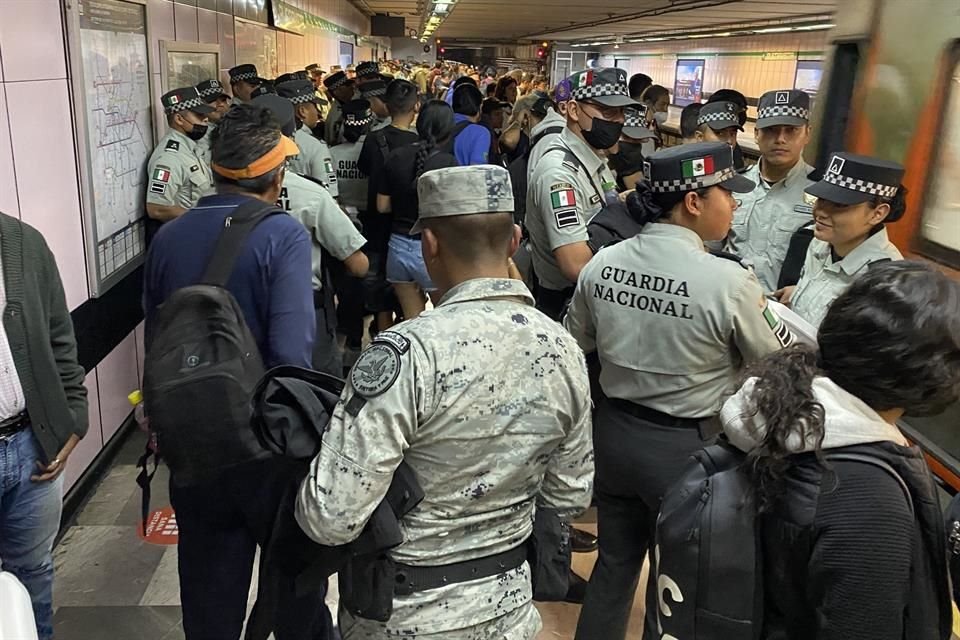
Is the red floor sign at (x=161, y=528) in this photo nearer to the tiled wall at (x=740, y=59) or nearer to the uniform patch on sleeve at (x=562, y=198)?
the uniform patch on sleeve at (x=562, y=198)

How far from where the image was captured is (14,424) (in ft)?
6.23

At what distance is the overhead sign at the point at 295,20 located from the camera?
880cm

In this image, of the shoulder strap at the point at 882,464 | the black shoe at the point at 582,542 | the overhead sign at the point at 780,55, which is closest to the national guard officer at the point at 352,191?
the black shoe at the point at 582,542

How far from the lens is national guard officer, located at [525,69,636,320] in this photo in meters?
2.77

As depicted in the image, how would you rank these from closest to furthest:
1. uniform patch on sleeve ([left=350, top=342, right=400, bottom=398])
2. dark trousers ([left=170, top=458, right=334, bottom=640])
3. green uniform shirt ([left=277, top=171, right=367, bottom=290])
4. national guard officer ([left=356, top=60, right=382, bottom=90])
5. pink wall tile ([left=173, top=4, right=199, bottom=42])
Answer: uniform patch on sleeve ([left=350, top=342, right=400, bottom=398]) → dark trousers ([left=170, top=458, right=334, bottom=640]) → green uniform shirt ([left=277, top=171, right=367, bottom=290]) → pink wall tile ([left=173, top=4, right=199, bottom=42]) → national guard officer ([left=356, top=60, right=382, bottom=90])

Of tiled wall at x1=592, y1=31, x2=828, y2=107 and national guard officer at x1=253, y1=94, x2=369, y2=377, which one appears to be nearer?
national guard officer at x1=253, y1=94, x2=369, y2=377

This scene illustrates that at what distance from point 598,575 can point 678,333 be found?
0.78 meters

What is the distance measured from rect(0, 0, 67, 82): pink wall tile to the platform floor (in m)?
1.82

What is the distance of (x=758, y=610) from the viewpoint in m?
1.19

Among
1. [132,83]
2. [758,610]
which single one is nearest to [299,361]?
[758,610]

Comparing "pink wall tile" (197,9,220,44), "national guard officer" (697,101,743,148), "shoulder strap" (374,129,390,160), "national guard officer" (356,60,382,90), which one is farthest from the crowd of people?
"national guard officer" (356,60,382,90)

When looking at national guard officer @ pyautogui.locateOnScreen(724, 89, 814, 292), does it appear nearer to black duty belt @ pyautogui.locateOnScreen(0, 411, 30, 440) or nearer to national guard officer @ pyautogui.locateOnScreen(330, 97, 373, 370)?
national guard officer @ pyautogui.locateOnScreen(330, 97, 373, 370)

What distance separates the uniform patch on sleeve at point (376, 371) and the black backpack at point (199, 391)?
277 millimetres

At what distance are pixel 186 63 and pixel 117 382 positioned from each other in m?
2.31
